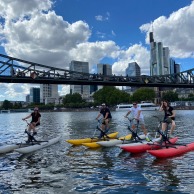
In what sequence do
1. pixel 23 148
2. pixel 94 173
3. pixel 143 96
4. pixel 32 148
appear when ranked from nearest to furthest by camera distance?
pixel 94 173 < pixel 23 148 < pixel 32 148 < pixel 143 96

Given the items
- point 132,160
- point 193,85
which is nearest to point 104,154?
point 132,160

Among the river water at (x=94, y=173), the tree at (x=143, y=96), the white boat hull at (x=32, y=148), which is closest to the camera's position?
the river water at (x=94, y=173)

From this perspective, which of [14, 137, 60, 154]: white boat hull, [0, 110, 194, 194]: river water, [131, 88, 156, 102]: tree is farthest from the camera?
[131, 88, 156, 102]: tree

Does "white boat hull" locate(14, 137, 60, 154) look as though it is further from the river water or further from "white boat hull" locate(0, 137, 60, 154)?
the river water

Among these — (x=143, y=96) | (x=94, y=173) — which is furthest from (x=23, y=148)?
(x=143, y=96)

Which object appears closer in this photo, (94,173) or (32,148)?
(94,173)

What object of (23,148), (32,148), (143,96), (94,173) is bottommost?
(94,173)

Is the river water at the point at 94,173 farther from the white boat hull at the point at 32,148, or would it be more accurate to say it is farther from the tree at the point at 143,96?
the tree at the point at 143,96

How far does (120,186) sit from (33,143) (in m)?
8.35

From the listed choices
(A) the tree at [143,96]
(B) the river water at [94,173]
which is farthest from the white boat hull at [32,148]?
(A) the tree at [143,96]

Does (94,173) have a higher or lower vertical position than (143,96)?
lower

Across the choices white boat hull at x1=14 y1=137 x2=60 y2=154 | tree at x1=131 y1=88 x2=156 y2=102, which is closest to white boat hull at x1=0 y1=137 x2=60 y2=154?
white boat hull at x1=14 y1=137 x2=60 y2=154

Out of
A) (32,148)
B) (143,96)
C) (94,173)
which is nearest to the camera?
(94,173)

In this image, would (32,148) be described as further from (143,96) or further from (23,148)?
(143,96)
